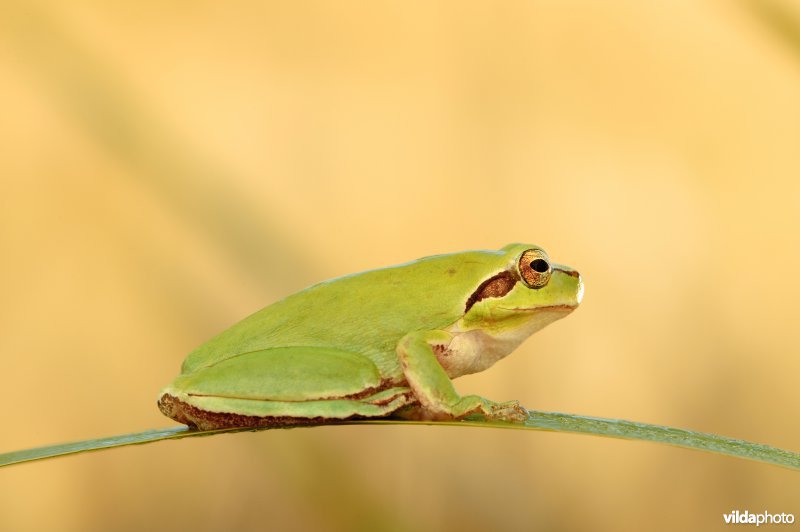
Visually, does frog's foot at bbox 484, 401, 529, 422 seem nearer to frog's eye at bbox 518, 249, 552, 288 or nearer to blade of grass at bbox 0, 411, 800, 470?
blade of grass at bbox 0, 411, 800, 470

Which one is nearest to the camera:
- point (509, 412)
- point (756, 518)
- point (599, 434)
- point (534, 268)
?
point (599, 434)

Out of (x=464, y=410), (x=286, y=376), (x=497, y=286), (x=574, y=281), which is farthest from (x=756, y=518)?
(x=286, y=376)

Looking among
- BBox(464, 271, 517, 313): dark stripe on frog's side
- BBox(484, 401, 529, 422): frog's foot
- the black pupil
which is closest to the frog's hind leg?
BBox(484, 401, 529, 422): frog's foot

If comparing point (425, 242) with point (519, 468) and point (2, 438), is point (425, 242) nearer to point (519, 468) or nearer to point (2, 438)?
point (519, 468)

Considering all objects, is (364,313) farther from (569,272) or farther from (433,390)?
(569,272)

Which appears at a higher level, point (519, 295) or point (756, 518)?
point (519, 295)

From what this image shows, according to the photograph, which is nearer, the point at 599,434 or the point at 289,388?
the point at 599,434
